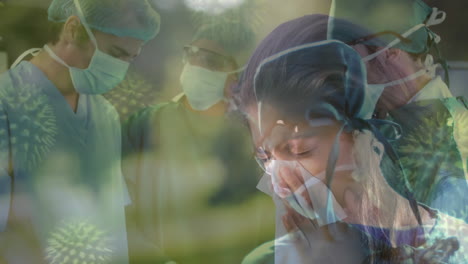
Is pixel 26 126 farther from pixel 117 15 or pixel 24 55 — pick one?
pixel 117 15

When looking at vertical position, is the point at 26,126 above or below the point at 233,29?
below

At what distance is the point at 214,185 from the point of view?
5.21 feet

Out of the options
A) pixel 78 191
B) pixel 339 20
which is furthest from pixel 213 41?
pixel 78 191

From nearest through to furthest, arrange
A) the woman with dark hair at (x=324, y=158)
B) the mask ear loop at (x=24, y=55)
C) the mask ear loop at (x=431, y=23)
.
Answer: the mask ear loop at (x=24, y=55) < the woman with dark hair at (x=324, y=158) < the mask ear loop at (x=431, y=23)

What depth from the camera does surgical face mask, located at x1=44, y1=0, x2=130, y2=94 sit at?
4.84ft

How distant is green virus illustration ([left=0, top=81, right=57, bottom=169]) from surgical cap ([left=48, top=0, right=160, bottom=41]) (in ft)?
0.91

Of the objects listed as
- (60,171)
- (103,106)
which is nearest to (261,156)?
(103,106)

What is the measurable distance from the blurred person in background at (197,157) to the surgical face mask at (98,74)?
152mm

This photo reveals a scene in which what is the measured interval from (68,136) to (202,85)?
500 mm

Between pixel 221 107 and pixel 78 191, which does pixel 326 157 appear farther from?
pixel 78 191

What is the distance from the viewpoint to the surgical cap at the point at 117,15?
4.73 ft

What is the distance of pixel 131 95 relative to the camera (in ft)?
4.96

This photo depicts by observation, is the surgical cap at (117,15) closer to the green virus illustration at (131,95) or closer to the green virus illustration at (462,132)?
the green virus illustration at (131,95)
